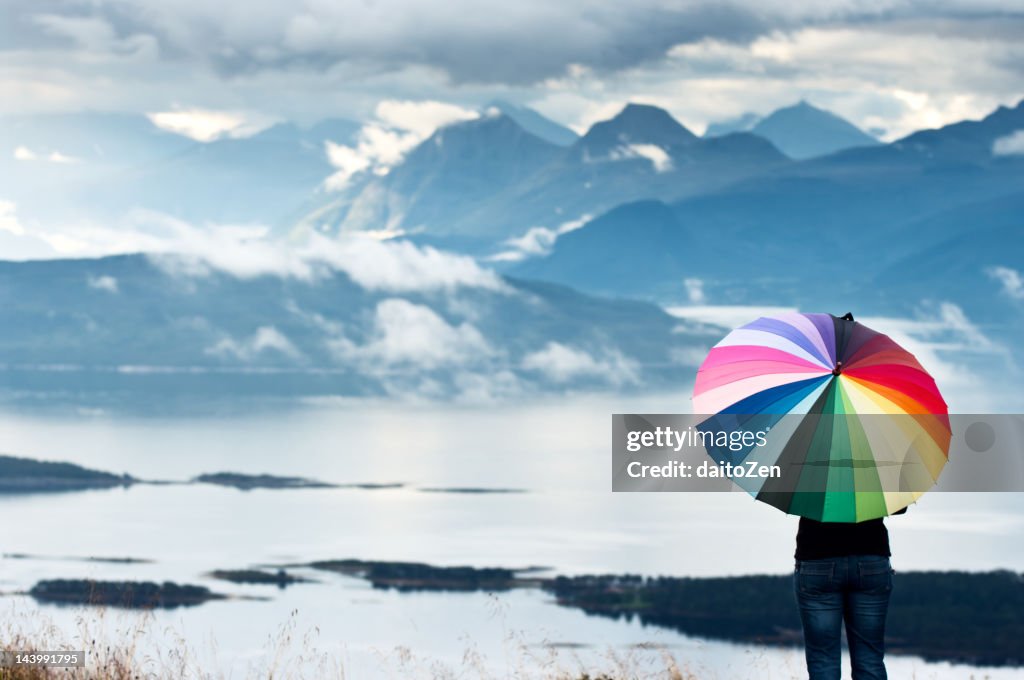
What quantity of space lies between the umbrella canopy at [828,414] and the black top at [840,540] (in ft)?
0.27

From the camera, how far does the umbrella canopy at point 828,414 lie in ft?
27.4

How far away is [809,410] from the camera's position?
8.45m

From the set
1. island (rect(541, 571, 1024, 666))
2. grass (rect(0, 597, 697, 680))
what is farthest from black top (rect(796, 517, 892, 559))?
island (rect(541, 571, 1024, 666))

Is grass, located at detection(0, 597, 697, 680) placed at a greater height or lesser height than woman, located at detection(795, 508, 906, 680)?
lesser

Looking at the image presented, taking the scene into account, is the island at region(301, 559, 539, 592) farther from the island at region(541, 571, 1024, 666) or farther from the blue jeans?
the blue jeans

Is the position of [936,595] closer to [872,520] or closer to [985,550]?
[985,550]

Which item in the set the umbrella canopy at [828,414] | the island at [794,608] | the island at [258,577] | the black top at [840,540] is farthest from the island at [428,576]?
the black top at [840,540]

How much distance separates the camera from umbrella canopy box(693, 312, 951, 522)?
329 inches

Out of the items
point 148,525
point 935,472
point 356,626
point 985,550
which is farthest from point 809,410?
point 148,525

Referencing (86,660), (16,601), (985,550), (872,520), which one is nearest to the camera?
(872,520)

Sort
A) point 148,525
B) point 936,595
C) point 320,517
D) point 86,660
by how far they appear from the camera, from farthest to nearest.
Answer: point 320,517 < point 148,525 < point 936,595 < point 86,660

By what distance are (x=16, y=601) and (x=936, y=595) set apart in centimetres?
→ 11142

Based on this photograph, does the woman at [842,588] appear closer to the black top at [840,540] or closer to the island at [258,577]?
the black top at [840,540]

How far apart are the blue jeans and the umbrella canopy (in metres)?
0.30
